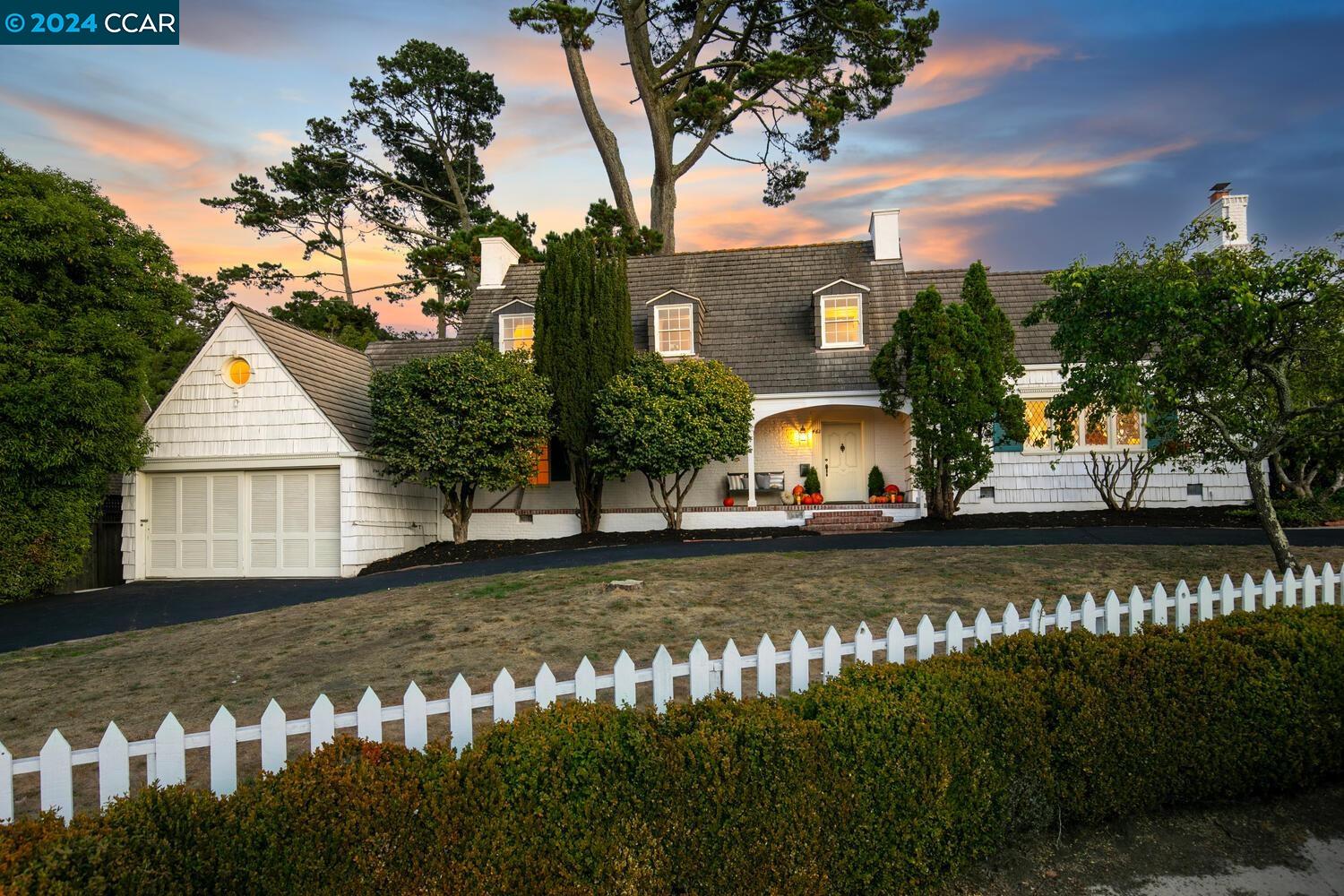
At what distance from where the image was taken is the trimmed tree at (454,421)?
15297 millimetres

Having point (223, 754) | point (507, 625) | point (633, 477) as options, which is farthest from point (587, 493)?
point (223, 754)

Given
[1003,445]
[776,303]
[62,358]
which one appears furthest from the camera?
[776,303]

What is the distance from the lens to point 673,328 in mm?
19797

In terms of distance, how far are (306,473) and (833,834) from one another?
14763mm

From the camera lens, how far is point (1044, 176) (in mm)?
13984

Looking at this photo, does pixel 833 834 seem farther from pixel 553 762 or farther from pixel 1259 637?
pixel 1259 637

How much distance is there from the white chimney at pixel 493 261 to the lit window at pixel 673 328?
5733 mm

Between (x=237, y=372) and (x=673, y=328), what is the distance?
1029 cm

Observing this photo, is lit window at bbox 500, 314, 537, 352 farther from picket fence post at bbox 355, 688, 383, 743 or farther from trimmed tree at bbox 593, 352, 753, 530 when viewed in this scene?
picket fence post at bbox 355, 688, 383, 743

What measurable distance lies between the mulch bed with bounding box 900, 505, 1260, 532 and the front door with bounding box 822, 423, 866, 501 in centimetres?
388

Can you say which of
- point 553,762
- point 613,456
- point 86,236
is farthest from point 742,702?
point 86,236

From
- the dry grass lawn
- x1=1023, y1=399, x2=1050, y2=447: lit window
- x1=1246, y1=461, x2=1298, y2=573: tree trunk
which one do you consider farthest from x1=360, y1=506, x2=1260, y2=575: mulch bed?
x1=1246, y1=461, x2=1298, y2=573: tree trunk

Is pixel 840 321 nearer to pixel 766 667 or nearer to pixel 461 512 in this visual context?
pixel 461 512

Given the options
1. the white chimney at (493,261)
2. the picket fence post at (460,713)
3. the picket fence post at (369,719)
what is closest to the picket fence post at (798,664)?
the picket fence post at (460,713)
